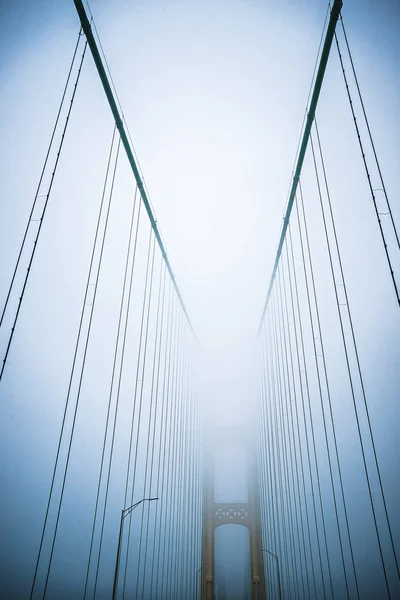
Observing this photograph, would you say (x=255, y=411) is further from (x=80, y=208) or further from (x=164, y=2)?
(x=164, y=2)

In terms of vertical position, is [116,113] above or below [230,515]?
above

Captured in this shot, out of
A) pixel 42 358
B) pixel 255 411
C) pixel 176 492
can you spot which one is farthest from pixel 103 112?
pixel 255 411

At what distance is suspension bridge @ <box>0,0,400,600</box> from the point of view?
14.0ft

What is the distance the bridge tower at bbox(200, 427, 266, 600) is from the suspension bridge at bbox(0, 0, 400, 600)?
1943 mm

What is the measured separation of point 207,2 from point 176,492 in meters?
10.0

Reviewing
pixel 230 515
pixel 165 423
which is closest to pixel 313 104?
pixel 165 423

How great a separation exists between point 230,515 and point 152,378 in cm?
741

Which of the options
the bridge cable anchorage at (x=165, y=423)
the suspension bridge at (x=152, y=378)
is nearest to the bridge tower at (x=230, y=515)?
the suspension bridge at (x=152, y=378)

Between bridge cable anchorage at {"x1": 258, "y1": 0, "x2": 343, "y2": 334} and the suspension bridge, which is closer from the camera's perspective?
bridge cable anchorage at {"x1": 258, "y1": 0, "x2": 343, "y2": 334}

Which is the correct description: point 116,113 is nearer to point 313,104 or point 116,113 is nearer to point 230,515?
point 313,104

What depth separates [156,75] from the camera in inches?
221

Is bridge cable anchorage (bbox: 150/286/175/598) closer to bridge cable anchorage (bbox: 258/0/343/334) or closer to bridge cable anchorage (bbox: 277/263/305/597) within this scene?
bridge cable anchorage (bbox: 277/263/305/597)

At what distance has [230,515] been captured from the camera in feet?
40.2

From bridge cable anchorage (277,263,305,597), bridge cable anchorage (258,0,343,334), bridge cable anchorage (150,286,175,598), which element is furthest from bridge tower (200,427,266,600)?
bridge cable anchorage (258,0,343,334)
